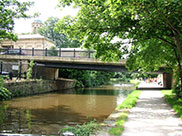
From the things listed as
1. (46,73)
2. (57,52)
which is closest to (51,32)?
(46,73)

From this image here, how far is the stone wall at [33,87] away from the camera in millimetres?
18059

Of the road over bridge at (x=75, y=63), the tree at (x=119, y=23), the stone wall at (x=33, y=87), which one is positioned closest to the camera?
the tree at (x=119, y=23)

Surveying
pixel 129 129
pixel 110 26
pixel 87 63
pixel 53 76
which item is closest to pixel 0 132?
pixel 129 129

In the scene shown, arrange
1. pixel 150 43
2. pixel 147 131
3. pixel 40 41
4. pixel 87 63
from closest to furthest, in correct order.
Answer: pixel 147 131, pixel 150 43, pixel 87 63, pixel 40 41

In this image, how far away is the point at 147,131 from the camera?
20.2ft

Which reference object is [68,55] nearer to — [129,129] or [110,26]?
[110,26]

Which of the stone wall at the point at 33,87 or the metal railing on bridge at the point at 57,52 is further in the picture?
the metal railing on bridge at the point at 57,52

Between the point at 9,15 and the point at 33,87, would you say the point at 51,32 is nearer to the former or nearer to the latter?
the point at 33,87

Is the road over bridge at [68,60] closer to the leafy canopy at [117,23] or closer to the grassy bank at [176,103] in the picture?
the grassy bank at [176,103]

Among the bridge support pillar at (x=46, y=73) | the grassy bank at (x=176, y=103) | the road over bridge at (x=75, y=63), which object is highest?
the road over bridge at (x=75, y=63)

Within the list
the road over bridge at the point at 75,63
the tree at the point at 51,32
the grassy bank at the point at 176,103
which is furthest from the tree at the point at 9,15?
the tree at the point at 51,32

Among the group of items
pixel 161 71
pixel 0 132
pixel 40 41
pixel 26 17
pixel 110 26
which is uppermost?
pixel 40 41

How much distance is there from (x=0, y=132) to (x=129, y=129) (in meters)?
4.04

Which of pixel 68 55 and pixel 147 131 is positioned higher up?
pixel 68 55
